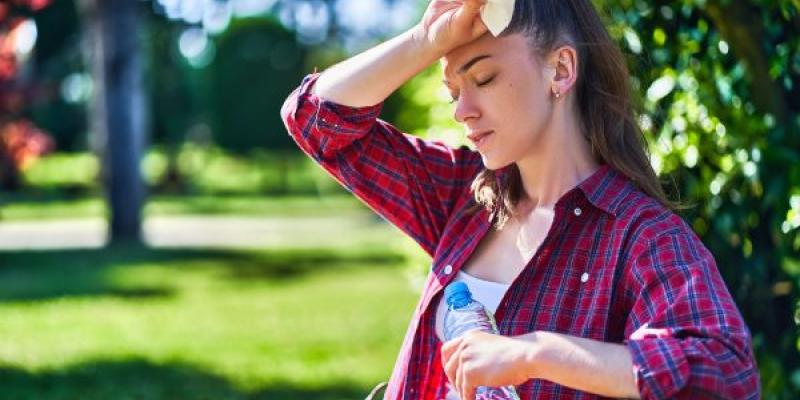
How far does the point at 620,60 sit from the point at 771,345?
1555 mm

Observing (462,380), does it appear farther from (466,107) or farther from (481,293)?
(466,107)

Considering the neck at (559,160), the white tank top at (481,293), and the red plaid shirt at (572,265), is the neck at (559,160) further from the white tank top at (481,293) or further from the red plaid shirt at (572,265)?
the white tank top at (481,293)

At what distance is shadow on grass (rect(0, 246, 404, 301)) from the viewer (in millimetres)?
10211

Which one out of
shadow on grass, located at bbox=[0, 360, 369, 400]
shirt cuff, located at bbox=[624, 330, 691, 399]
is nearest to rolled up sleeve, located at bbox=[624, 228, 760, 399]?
shirt cuff, located at bbox=[624, 330, 691, 399]

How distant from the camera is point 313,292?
1035 cm

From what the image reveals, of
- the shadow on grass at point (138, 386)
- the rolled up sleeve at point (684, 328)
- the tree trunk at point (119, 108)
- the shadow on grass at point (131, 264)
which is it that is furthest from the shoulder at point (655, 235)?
the tree trunk at point (119, 108)

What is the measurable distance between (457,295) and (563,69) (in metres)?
0.42

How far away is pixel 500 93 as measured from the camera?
212cm

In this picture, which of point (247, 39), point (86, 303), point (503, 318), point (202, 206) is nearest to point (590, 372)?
point (503, 318)

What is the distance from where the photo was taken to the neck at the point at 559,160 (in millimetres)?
2219

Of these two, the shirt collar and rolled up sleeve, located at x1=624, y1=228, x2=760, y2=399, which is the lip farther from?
rolled up sleeve, located at x1=624, y1=228, x2=760, y2=399

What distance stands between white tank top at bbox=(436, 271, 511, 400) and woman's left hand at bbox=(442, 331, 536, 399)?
31cm

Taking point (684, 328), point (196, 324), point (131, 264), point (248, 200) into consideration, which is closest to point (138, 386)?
point (196, 324)

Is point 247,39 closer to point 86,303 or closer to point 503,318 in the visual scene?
point 86,303
